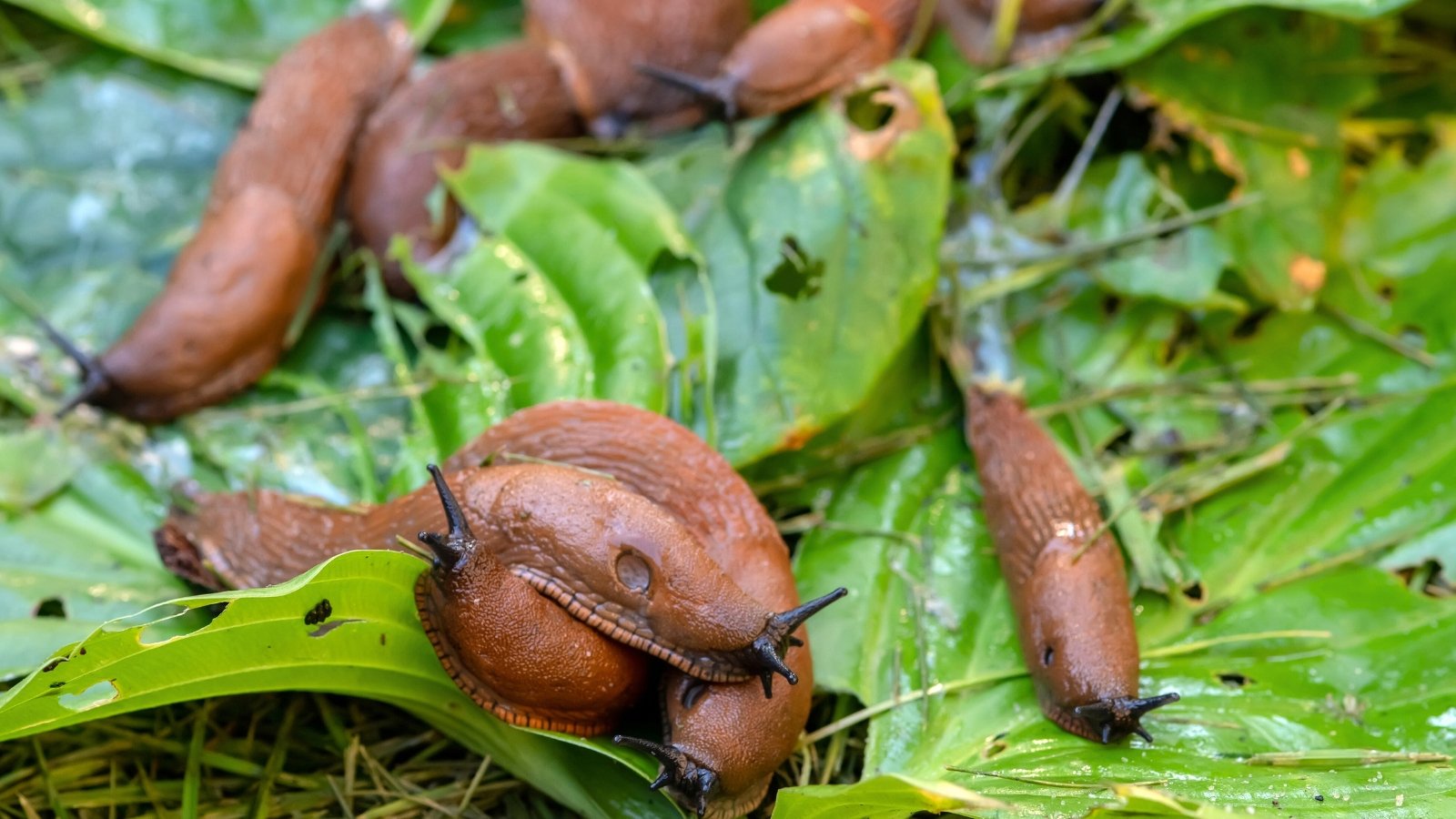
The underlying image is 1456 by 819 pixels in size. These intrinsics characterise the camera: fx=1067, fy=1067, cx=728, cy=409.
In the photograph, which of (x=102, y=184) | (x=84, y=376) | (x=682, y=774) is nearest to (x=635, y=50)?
(x=102, y=184)

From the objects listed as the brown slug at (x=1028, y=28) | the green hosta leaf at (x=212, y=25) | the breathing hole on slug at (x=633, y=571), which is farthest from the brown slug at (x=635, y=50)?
the breathing hole on slug at (x=633, y=571)

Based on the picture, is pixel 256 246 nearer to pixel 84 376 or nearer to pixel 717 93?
pixel 84 376

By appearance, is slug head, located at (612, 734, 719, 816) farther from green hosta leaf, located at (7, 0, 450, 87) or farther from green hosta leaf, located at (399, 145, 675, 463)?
green hosta leaf, located at (7, 0, 450, 87)

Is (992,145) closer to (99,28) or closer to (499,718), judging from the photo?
(499,718)

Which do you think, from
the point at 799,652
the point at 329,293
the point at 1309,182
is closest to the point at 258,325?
the point at 329,293

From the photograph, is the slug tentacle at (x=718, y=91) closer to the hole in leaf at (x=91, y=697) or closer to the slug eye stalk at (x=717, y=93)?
the slug eye stalk at (x=717, y=93)
